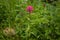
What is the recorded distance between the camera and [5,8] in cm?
405

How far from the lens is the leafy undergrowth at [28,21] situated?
11.0 ft

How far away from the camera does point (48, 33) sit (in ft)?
10.9

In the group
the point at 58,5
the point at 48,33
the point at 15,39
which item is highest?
the point at 58,5

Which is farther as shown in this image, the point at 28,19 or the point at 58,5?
the point at 28,19

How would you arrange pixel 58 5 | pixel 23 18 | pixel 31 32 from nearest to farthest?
1. pixel 58 5
2. pixel 31 32
3. pixel 23 18

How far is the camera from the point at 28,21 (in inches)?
147

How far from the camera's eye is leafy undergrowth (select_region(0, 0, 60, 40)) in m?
3.36

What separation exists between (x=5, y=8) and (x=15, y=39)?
0.72m

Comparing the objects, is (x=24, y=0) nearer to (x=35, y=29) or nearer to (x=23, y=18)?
(x=23, y=18)

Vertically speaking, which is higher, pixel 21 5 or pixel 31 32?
pixel 21 5

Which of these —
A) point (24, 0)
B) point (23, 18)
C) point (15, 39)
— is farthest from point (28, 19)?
point (24, 0)

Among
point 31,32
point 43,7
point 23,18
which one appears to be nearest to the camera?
point 31,32

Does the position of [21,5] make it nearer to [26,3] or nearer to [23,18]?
[26,3]

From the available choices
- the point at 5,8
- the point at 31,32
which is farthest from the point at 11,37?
the point at 5,8
